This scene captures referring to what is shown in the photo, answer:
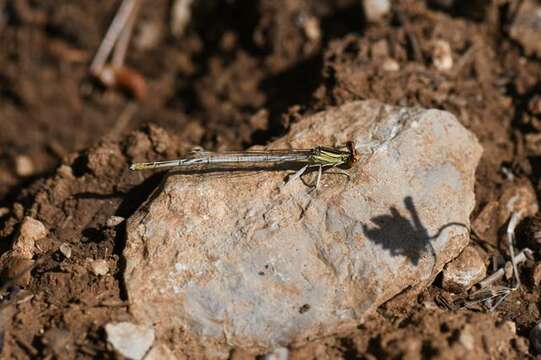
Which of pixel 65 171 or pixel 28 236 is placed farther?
pixel 65 171

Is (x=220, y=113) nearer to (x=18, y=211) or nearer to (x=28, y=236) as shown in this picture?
(x=18, y=211)

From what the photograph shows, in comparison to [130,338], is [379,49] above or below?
above

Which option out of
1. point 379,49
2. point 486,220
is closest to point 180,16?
point 379,49

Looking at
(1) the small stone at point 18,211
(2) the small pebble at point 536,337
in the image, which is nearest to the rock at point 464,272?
(2) the small pebble at point 536,337

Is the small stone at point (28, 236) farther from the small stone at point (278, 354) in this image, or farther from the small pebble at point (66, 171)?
the small stone at point (278, 354)

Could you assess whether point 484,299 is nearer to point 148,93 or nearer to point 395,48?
point 395,48
